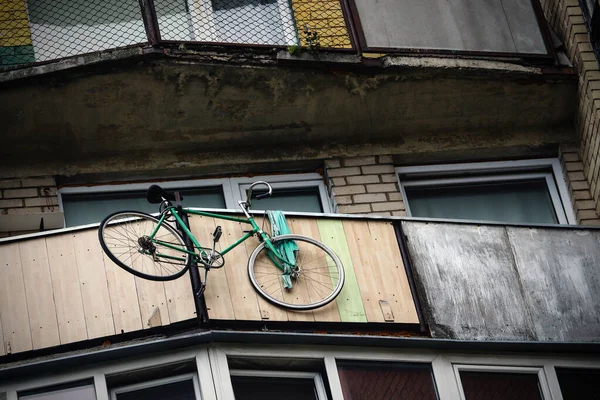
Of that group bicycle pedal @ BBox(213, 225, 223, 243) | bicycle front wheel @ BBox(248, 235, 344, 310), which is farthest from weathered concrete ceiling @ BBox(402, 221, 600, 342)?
bicycle pedal @ BBox(213, 225, 223, 243)

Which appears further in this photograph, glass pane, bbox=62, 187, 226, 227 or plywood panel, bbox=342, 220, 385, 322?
glass pane, bbox=62, 187, 226, 227

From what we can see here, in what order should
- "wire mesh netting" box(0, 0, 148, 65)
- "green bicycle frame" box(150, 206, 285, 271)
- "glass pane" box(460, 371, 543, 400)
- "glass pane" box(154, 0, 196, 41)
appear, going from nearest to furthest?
"glass pane" box(460, 371, 543, 400)
"green bicycle frame" box(150, 206, 285, 271)
"wire mesh netting" box(0, 0, 148, 65)
"glass pane" box(154, 0, 196, 41)

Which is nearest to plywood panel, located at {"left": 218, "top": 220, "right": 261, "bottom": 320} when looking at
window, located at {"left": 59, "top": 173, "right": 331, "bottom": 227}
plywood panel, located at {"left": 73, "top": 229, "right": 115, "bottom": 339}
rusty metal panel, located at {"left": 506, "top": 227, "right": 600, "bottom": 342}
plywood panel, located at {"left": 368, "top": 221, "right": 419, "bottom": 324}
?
plywood panel, located at {"left": 73, "top": 229, "right": 115, "bottom": 339}

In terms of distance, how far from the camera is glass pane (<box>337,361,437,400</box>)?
32.4 ft

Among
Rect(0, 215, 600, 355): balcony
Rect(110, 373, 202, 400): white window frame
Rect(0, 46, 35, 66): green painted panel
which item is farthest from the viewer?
Rect(0, 46, 35, 66): green painted panel

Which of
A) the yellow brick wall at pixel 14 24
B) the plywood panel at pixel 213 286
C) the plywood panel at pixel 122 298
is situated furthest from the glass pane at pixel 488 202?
the yellow brick wall at pixel 14 24

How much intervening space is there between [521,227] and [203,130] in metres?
3.11

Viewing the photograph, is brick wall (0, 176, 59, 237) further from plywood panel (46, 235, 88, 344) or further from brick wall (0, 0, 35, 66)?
plywood panel (46, 235, 88, 344)

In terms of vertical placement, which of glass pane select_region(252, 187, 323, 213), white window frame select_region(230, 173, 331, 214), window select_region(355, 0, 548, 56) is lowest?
glass pane select_region(252, 187, 323, 213)

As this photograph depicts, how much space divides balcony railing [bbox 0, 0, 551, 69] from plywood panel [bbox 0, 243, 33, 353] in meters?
2.40

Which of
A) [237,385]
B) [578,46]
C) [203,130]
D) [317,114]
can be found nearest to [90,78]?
[203,130]

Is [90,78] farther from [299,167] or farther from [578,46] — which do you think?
[578,46]

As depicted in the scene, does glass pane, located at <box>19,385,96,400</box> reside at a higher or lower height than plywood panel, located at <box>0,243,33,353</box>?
lower

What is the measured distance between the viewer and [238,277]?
1028 cm
